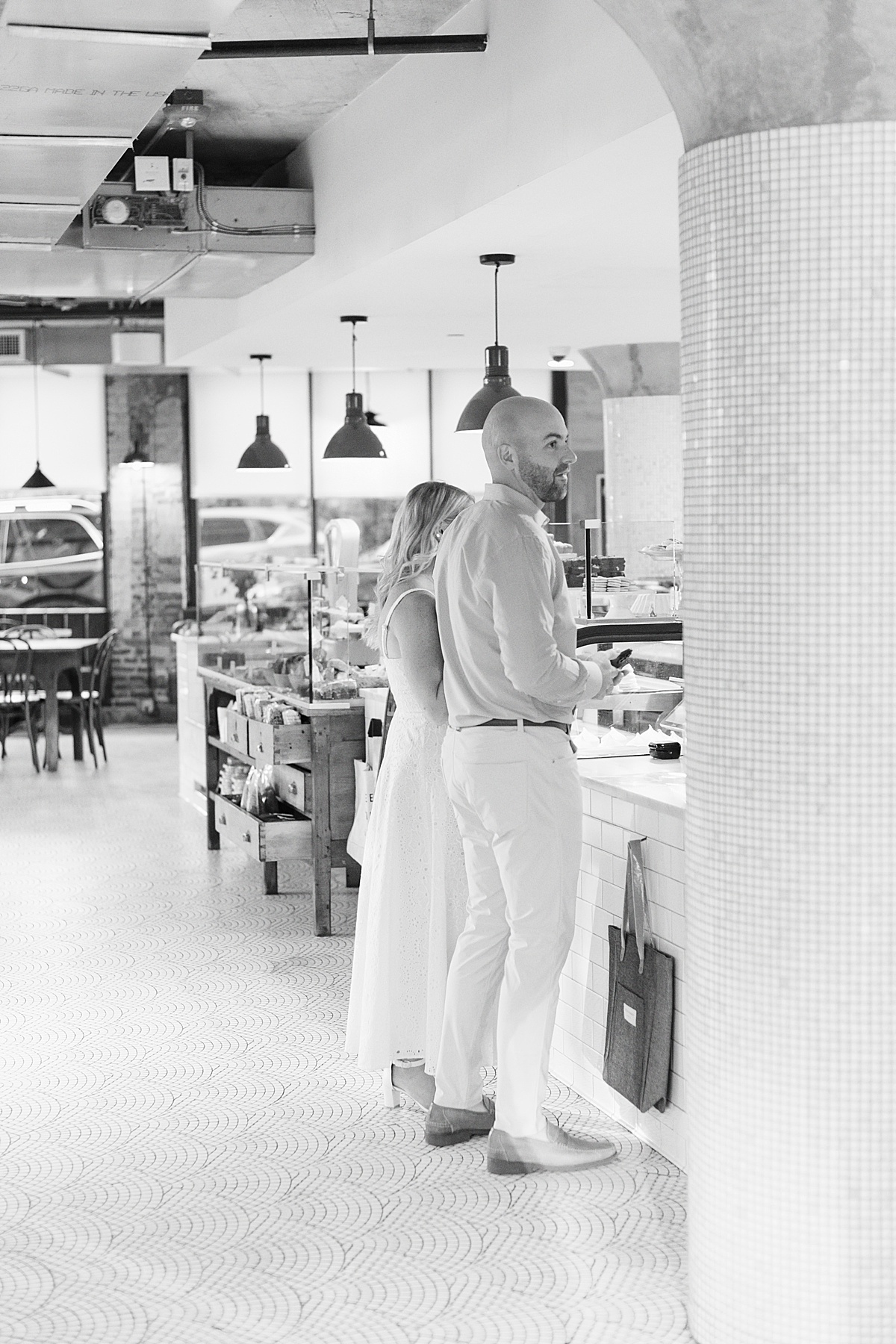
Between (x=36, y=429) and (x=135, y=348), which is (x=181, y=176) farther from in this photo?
(x=36, y=429)

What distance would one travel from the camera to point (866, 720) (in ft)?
8.55

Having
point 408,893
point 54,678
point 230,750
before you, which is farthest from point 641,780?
point 54,678

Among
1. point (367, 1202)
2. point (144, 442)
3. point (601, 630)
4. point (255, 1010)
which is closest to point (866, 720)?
point (367, 1202)

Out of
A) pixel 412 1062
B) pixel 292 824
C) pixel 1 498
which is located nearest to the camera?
pixel 412 1062

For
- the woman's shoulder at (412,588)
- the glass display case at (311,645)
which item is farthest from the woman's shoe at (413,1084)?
the glass display case at (311,645)

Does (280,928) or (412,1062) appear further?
(280,928)

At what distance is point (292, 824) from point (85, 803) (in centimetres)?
388

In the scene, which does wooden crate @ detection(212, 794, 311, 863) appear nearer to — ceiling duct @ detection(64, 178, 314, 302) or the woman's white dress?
the woman's white dress

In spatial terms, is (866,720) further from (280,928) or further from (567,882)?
(280,928)

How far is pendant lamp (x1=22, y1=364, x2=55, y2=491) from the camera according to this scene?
1341cm

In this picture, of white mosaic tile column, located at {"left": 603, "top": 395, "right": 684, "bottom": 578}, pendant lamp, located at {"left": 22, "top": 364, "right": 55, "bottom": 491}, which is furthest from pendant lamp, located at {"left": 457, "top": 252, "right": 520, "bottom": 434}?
pendant lamp, located at {"left": 22, "top": 364, "right": 55, "bottom": 491}

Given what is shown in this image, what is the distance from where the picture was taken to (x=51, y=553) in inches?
572

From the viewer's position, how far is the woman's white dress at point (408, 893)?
4.12m

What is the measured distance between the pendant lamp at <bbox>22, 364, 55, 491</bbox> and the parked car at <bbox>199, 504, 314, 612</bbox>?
156cm
